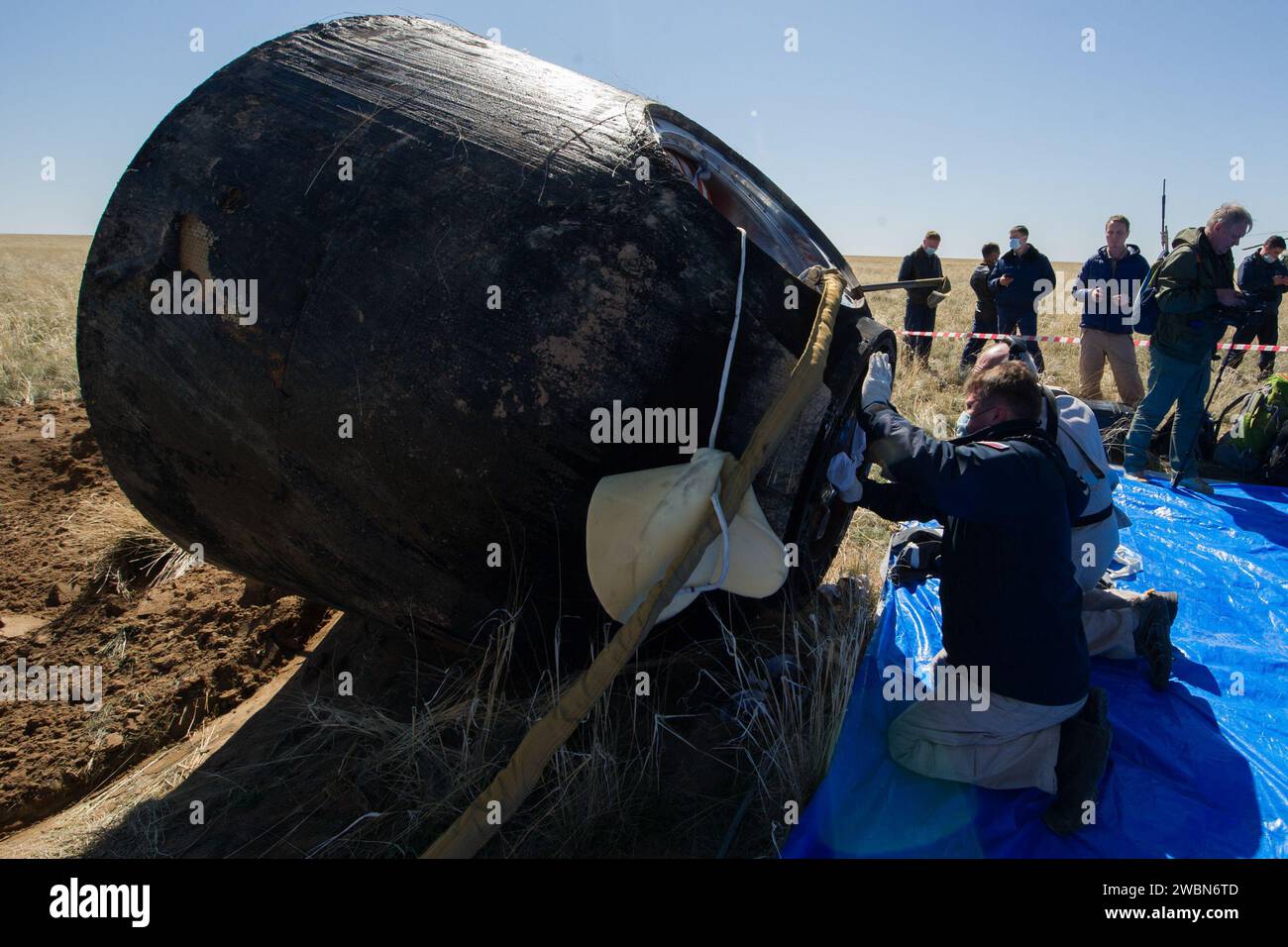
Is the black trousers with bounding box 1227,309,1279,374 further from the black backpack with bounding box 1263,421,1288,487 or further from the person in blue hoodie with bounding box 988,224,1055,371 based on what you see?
the black backpack with bounding box 1263,421,1288,487

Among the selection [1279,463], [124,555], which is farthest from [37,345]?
[1279,463]

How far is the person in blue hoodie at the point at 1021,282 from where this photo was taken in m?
9.67

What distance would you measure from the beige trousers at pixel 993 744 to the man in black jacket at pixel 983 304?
8.05 meters

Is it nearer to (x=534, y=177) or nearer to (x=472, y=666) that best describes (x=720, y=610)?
(x=472, y=666)

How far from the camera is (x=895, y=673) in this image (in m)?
3.51

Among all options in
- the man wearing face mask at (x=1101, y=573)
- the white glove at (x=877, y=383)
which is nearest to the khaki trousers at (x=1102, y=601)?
the man wearing face mask at (x=1101, y=573)

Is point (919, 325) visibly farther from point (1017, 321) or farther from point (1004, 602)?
point (1004, 602)

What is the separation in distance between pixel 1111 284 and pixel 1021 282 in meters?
2.00

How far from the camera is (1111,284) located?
7.72 meters

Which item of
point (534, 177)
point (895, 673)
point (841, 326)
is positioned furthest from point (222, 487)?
point (895, 673)

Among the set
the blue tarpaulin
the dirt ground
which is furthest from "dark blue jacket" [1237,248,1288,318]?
the dirt ground

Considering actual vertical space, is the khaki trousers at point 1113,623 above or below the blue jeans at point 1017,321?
below

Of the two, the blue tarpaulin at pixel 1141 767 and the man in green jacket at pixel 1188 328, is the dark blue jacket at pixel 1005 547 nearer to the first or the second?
the blue tarpaulin at pixel 1141 767

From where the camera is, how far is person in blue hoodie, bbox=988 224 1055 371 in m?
9.67
